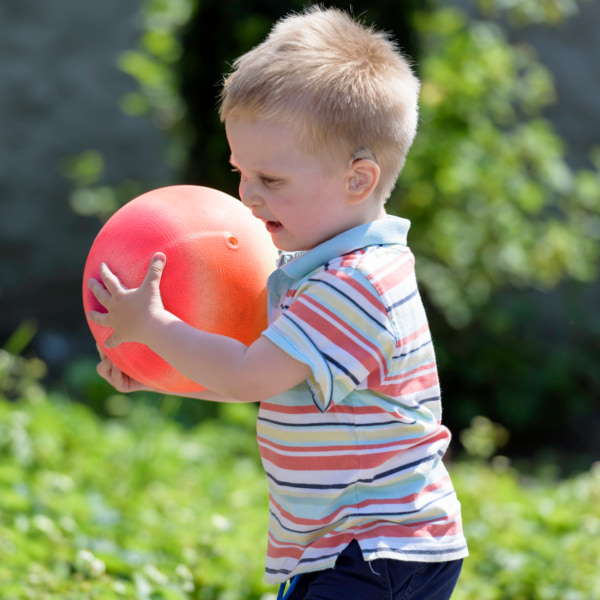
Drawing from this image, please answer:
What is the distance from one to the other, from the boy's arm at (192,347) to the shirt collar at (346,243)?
0.67ft

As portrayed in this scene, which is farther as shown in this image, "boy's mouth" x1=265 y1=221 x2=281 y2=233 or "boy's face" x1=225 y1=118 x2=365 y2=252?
"boy's mouth" x1=265 y1=221 x2=281 y2=233

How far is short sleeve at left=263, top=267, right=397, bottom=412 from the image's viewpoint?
1.62 m

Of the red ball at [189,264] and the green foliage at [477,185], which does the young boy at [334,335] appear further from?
the green foliage at [477,185]

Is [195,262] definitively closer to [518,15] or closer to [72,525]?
[72,525]

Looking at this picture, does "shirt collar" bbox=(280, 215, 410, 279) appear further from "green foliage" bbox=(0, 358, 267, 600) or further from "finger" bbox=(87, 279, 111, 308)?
"green foliage" bbox=(0, 358, 267, 600)

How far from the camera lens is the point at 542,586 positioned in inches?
130

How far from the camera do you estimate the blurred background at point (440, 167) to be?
5.34 m

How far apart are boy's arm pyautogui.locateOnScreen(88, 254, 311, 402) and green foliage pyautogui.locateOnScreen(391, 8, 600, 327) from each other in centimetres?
378

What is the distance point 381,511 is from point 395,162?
0.73 m

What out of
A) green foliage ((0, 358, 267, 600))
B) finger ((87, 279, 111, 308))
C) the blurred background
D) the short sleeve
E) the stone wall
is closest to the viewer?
the short sleeve

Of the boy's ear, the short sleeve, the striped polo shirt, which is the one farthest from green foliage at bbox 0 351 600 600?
the boy's ear

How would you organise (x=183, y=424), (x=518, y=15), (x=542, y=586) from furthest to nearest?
(x=518, y=15), (x=183, y=424), (x=542, y=586)

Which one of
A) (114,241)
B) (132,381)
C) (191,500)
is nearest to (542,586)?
(191,500)

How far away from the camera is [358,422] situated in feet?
5.66
